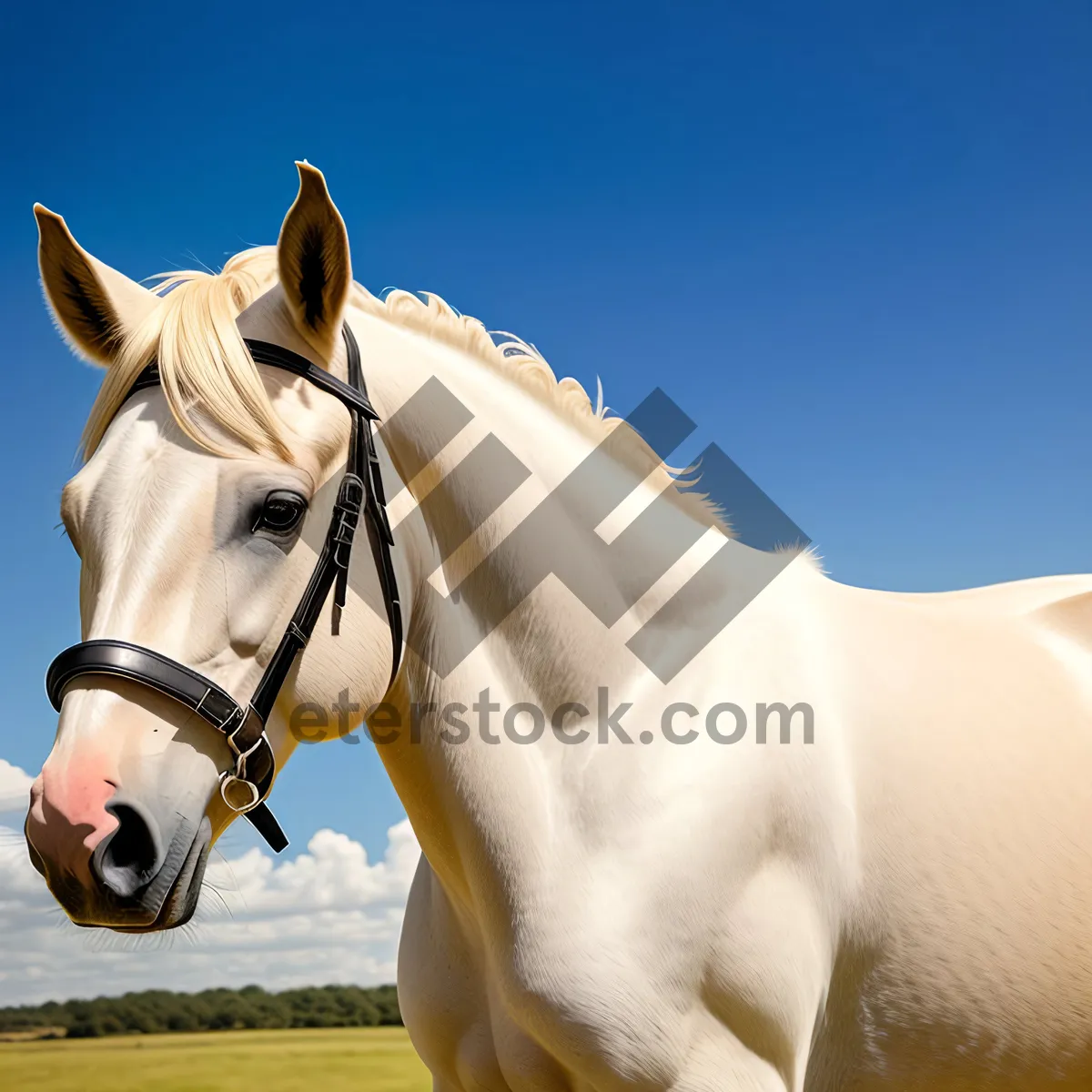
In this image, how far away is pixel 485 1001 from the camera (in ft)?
8.75

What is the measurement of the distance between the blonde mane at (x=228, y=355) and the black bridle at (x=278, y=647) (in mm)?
78

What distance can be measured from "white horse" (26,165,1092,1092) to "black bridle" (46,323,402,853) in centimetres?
4

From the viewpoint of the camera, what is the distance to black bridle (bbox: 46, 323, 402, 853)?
2.14 meters

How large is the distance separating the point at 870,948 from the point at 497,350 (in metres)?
2.04

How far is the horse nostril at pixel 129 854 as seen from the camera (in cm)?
204

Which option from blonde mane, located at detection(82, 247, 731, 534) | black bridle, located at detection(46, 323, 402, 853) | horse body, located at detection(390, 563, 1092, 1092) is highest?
blonde mane, located at detection(82, 247, 731, 534)

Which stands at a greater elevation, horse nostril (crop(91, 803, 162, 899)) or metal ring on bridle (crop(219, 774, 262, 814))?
Result: metal ring on bridle (crop(219, 774, 262, 814))

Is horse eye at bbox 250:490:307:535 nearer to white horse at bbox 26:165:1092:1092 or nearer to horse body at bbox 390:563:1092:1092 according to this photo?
white horse at bbox 26:165:1092:1092

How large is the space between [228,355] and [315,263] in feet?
1.15

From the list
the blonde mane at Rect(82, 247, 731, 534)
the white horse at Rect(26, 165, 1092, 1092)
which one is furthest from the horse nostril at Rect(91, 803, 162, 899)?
the blonde mane at Rect(82, 247, 731, 534)

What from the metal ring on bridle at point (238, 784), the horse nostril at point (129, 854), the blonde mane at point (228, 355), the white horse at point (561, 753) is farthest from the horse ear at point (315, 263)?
the horse nostril at point (129, 854)

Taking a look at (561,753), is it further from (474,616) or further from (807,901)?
(807,901)

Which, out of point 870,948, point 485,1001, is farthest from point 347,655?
point 870,948

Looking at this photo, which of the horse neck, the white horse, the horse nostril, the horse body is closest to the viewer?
the horse nostril
